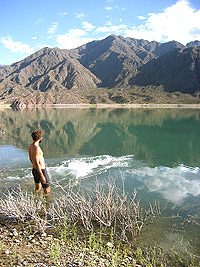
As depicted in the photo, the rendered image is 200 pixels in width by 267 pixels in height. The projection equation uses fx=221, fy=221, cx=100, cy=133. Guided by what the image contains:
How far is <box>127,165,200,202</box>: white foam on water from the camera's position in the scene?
347 inches

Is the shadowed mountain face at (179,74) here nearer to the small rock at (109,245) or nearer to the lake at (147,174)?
the lake at (147,174)

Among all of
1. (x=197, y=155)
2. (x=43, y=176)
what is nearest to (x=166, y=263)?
(x=43, y=176)

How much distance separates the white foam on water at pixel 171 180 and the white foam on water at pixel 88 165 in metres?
1.51

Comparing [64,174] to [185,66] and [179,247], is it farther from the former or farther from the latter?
[185,66]

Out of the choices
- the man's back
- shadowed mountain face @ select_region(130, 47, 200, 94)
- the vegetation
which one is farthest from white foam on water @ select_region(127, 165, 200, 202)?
shadowed mountain face @ select_region(130, 47, 200, 94)

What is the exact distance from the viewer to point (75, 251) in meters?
4.62

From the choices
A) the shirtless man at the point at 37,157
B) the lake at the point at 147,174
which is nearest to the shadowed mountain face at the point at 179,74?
the lake at the point at 147,174

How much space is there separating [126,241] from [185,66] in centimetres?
19999

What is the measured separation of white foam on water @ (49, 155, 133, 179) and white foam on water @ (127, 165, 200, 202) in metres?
Answer: 1.51

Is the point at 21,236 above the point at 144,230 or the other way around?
above

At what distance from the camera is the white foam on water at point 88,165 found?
35.3ft

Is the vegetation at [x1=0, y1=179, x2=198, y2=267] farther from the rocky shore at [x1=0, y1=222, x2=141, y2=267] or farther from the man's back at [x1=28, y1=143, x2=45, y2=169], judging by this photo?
the man's back at [x1=28, y1=143, x2=45, y2=169]

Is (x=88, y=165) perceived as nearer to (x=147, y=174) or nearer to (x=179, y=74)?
(x=147, y=174)

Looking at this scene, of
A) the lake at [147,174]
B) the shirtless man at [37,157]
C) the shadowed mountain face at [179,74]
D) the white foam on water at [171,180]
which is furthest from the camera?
the shadowed mountain face at [179,74]
